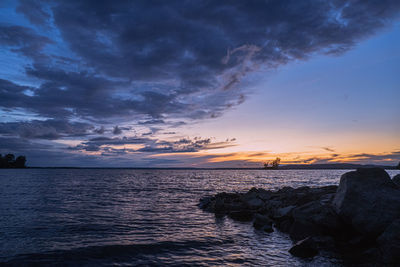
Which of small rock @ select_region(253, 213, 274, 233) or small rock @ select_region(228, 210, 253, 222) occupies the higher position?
small rock @ select_region(253, 213, 274, 233)

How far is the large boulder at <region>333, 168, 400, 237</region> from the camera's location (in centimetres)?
1330

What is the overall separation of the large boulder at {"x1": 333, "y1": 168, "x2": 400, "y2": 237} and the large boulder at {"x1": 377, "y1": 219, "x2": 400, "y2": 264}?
7.48ft

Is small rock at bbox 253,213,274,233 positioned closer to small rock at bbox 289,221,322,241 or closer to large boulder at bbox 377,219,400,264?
small rock at bbox 289,221,322,241

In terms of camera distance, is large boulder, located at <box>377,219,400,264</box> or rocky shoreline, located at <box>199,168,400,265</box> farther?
rocky shoreline, located at <box>199,168,400,265</box>

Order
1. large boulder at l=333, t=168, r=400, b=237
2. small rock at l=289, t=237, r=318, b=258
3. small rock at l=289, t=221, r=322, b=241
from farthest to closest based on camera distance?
small rock at l=289, t=221, r=322, b=241, large boulder at l=333, t=168, r=400, b=237, small rock at l=289, t=237, r=318, b=258

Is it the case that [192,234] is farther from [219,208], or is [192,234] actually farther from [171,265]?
[219,208]

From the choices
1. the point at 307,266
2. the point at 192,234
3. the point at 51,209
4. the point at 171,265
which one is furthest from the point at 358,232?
the point at 51,209

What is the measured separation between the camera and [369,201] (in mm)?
13664

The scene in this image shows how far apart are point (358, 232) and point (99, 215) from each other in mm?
21398

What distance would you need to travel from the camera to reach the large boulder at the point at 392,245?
10.5m

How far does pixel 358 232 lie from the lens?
1472 cm

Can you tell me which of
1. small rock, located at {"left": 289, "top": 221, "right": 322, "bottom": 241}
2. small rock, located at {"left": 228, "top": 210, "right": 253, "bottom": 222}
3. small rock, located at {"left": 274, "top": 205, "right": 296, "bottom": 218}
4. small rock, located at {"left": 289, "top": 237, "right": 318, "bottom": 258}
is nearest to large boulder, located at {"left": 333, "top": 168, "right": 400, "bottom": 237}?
small rock, located at {"left": 289, "top": 221, "right": 322, "bottom": 241}

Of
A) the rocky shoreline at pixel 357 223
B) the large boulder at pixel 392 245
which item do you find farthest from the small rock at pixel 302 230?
the large boulder at pixel 392 245

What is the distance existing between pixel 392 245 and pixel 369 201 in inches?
132
